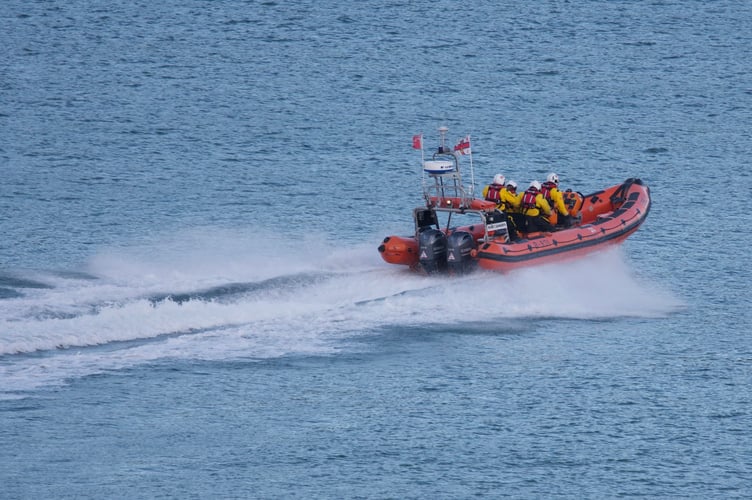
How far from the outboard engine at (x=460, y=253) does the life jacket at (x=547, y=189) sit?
66.6 inches

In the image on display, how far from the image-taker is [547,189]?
22.1m

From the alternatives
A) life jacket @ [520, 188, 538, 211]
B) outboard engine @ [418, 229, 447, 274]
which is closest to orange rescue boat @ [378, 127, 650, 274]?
outboard engine @ [418, 229, 447, 274]

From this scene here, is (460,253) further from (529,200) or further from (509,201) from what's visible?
(529,200)

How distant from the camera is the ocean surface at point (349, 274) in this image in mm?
17078

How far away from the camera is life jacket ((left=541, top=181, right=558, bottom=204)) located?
22064mm

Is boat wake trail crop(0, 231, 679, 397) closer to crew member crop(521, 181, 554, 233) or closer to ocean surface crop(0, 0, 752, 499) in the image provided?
ocean surface crop(0, 0, 752, 499)

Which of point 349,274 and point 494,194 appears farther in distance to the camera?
point 494,194

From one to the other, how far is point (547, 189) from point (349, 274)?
10.3 feet

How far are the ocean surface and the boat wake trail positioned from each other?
0.04m

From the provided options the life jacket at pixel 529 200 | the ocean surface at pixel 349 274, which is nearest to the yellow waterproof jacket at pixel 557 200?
the life jacket at pixel 529 200

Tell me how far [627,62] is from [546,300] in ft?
56.4

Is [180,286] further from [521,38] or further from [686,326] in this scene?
[521,38]

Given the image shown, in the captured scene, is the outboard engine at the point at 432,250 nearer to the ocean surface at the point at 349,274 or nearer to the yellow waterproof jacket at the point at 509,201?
the ocean surface at the point at 349,274

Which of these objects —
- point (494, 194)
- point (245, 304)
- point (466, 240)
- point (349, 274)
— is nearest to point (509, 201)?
point (494, 194)
